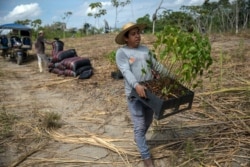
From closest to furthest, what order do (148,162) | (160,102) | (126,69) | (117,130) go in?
1. (160,102)
2. (126,69)
3. (148,162)
4. (117,130)

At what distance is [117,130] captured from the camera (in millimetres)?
4617

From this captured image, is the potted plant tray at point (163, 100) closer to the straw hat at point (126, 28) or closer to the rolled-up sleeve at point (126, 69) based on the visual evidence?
the rolled-up sleeve at point (126, 69)

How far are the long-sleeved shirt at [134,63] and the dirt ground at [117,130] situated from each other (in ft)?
3.00

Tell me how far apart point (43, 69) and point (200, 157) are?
29.0ft

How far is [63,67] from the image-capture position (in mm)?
9312

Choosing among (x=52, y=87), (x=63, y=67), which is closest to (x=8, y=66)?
(x=63, y=67)

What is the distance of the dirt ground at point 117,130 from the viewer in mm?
3590

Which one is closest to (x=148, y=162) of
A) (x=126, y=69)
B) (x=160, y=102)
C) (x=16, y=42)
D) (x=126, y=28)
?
(x=160, y=102)

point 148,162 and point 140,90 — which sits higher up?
point 140,90

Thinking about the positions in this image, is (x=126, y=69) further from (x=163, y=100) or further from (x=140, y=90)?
(x=163, y=100)

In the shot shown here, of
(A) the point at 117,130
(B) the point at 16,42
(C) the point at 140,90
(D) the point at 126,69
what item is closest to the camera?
(C) the point at 140,90

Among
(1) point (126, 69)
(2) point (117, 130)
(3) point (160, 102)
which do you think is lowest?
(2) point (117, 130)

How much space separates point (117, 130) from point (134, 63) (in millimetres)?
1720

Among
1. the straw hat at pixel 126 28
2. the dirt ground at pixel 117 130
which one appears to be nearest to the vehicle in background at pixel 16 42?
the dirt ground at pixel 117 130
